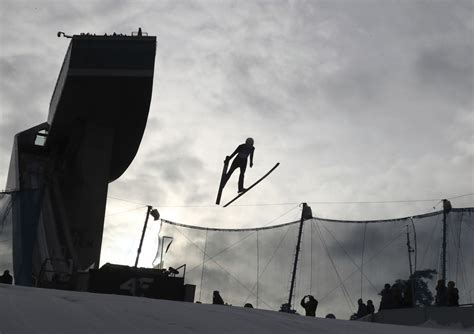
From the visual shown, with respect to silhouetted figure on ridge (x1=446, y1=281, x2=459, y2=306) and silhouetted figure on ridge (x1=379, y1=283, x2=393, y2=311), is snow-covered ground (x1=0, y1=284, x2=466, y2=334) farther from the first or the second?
silhouetted figure on ridge (x1=379, y1=283, x2=393, y2=311)

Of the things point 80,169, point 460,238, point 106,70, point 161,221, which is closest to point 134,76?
point 106,70

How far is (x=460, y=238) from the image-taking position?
778 inches

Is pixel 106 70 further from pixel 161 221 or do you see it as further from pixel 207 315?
pixel 207 315

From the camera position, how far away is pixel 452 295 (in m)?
18.1

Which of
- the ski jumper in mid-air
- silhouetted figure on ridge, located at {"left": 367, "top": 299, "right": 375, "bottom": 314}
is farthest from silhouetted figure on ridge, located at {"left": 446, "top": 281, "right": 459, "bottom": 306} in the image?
the ski jumper in mid-air

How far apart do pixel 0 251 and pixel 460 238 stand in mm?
16339

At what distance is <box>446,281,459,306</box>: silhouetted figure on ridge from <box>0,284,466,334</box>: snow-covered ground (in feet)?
16.3

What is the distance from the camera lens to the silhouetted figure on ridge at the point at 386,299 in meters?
19.7

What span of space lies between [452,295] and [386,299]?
2.30 meters

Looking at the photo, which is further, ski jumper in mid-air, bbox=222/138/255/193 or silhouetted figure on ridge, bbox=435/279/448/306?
ski jumper in mid-air, bbox=222/138/255/193

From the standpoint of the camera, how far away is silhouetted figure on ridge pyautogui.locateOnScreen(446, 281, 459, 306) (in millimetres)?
17837

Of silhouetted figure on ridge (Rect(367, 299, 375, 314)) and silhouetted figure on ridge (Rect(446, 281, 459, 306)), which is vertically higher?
silhouetted figure on ridge (Rect(446, 281, 459, 306))

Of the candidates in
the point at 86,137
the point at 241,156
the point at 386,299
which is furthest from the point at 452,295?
the point at 86,137

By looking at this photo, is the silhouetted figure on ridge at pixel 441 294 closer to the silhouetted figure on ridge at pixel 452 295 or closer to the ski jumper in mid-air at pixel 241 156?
the silhouetted figure on ridge at pixel 452 295
